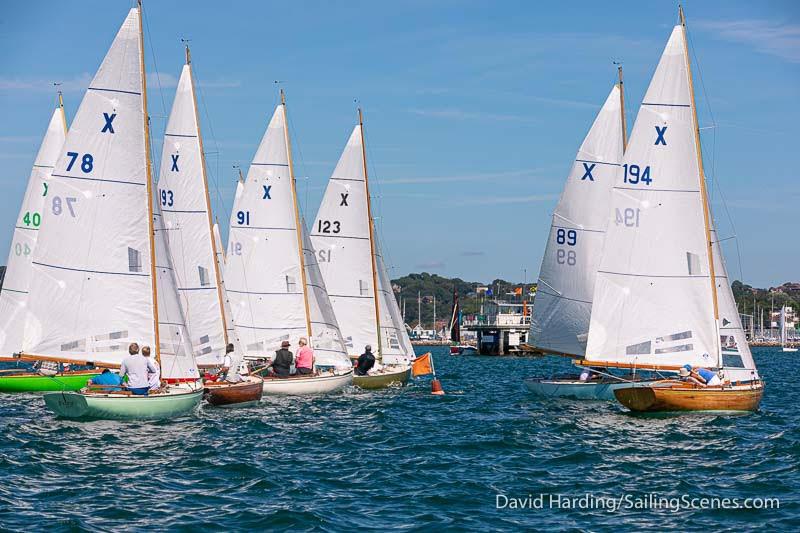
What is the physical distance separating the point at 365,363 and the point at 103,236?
1417 centimetres

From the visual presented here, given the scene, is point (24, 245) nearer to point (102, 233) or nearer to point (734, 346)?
point (102, 233)

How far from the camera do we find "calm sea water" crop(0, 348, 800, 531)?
51.3 feet

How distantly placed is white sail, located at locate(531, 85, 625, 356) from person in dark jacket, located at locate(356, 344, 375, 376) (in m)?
5.91

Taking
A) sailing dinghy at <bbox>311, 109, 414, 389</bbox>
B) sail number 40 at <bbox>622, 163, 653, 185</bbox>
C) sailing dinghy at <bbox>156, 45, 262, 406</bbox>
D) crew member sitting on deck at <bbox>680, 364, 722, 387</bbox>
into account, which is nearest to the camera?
crew member sitting on deck at <bbox>680, 364, 722, 387</bbox>

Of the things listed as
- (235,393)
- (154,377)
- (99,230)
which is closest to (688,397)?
(235,393)

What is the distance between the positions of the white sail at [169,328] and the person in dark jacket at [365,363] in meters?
11.3

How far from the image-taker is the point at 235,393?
95.2 ft

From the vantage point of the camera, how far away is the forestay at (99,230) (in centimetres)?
2539

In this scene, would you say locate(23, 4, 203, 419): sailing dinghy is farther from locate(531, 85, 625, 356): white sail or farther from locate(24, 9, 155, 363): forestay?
locate(531, 85, 625, 356): white sail

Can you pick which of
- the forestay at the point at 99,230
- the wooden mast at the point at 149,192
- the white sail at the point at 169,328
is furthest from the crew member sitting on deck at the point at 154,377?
the white sail at the point at 169,328

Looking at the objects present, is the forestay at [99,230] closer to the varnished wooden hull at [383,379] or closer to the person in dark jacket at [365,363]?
the varnished wooden hull at [383,379]

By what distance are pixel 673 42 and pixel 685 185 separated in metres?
3.57

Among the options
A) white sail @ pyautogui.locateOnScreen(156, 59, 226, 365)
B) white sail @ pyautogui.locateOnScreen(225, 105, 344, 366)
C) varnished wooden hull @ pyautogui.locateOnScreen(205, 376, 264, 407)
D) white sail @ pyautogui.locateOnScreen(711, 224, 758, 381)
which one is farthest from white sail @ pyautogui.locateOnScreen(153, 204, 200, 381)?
white sail @ pyautogui.locateOnScreen(711, 224, 758, 381)

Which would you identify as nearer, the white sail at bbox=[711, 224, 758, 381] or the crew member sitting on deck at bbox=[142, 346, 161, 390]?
the crew member sitting on deck at bbox=[142, 346, 161, 390]
